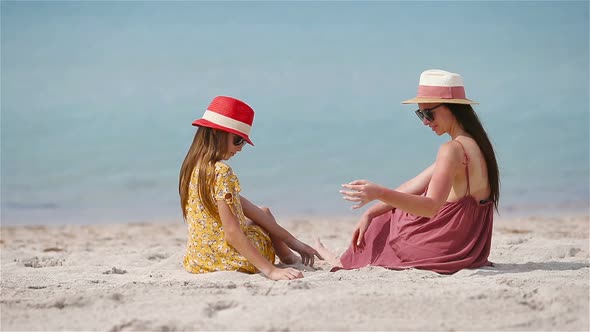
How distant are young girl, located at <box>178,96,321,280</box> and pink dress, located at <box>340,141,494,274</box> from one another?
2.25 feet

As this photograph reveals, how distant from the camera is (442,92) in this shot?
431 centimetres

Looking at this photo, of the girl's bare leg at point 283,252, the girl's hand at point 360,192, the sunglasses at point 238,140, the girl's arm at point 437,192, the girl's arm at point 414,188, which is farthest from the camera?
the girl's bare leg at point 283,252

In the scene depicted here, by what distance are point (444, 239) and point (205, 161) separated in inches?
58.6

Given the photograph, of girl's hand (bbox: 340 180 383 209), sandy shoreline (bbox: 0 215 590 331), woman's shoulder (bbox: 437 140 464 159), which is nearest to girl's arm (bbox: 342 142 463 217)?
woman's shoulder (bbox: 437 140 464 159)

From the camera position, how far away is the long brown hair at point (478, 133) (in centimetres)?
429

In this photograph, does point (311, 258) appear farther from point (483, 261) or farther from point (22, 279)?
point (22, 279)

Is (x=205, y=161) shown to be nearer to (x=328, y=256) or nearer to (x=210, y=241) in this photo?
(x=210, y=241)

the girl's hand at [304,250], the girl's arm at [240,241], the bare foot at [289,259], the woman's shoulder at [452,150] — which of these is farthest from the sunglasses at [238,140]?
the woman's shoulder at [452,150]

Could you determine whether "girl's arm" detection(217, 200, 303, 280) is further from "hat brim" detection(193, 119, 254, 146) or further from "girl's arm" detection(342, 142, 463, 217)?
"girl's arm" detection(342, 142, 463, 217)

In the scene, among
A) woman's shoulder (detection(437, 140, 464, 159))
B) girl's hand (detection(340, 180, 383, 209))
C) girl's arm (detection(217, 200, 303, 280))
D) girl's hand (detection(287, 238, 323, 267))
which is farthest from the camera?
girl's hand (detection(287, 238, 323, 267))

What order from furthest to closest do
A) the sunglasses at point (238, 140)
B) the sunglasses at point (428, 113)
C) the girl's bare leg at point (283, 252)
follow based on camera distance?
1. the girl's bare leg at point (283, 252)
2. the sunglasses at point (238, 140)
3. the sunglasses at point (428, 113)

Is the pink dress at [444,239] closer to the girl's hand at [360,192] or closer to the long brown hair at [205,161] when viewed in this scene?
the girl's hand at [360,192]

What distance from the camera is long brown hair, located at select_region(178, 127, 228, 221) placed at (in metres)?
4.32

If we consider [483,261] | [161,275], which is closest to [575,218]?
[483,261]
